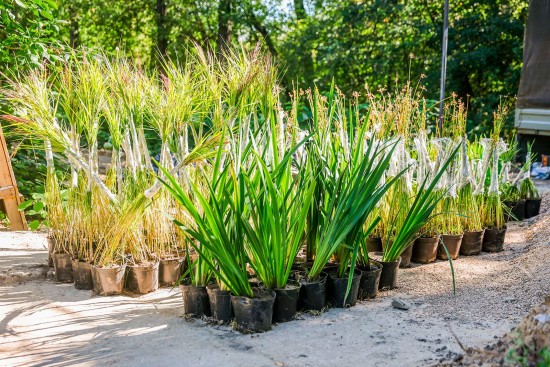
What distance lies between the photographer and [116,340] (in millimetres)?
3098

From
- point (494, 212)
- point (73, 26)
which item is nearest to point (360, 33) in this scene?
point (73, 26)

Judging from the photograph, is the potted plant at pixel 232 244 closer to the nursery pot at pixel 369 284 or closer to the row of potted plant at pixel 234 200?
the row of potted plant at pixel 234 200

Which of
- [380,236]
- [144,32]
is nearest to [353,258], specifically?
[380,236]

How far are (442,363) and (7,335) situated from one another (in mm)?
2097

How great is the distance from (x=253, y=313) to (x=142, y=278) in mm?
999

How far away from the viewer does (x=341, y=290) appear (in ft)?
11.6

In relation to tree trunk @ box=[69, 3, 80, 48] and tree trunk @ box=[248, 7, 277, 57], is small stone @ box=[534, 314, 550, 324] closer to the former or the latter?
tree trunk @ box=[248, 7, 277, 57]

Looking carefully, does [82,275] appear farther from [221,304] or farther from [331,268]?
[331,268]

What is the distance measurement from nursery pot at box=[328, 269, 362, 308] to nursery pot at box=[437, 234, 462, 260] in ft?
4.47

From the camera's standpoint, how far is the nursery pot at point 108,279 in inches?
149

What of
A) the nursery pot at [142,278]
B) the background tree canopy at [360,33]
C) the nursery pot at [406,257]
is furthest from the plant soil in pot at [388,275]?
the background tree canopy at [360,33]

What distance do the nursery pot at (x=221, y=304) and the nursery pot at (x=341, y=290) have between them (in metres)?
0.62

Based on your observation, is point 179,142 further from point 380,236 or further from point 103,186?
point 380,236

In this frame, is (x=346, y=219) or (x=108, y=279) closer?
(x=346, y=219)
